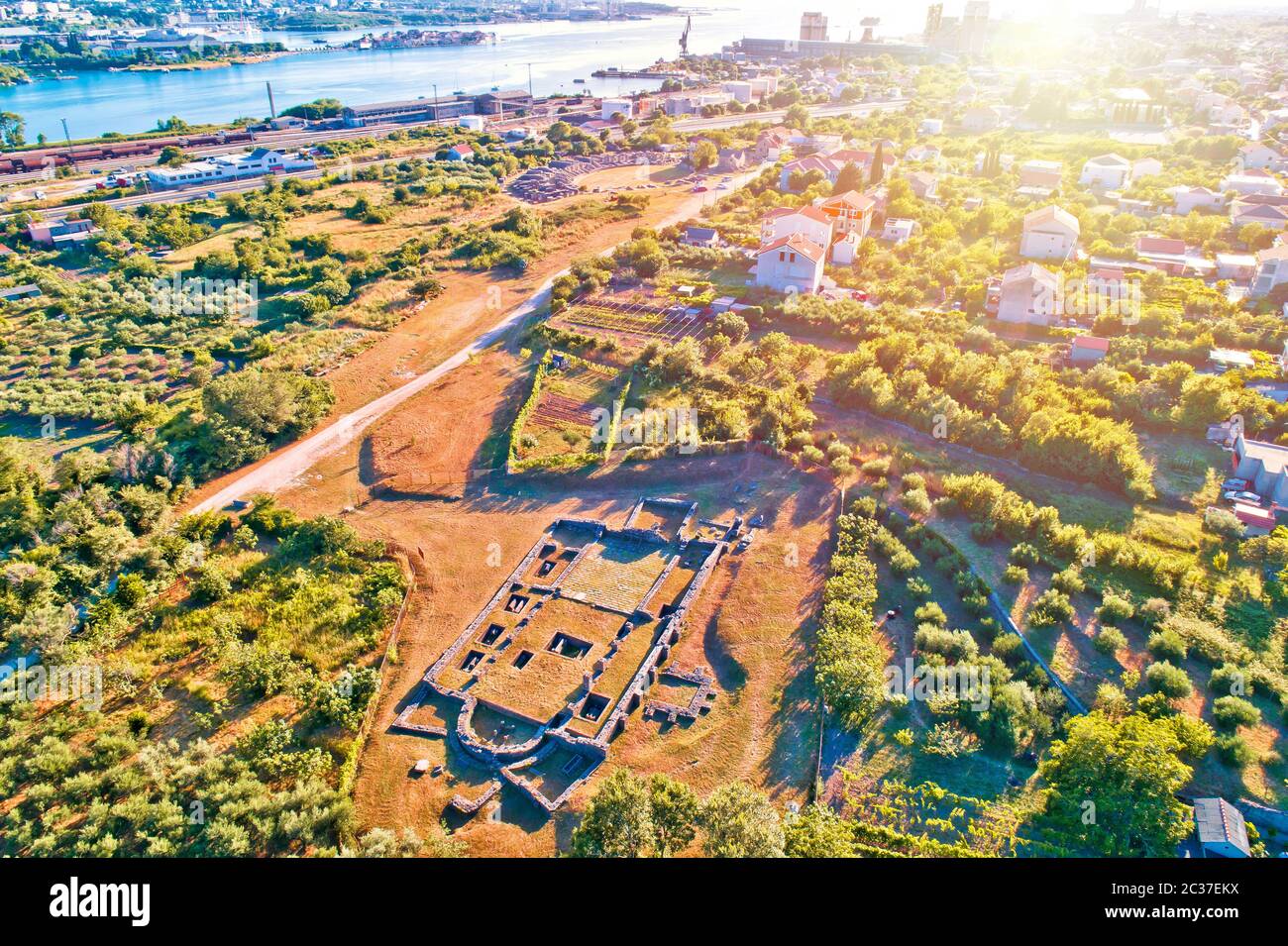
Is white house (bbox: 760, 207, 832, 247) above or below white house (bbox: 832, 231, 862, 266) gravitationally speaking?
above

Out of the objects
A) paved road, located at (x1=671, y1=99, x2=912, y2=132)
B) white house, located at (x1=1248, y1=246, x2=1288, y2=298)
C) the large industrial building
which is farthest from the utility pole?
white house, located at (x1=1248, y1=246, x2=1288, y2=298)

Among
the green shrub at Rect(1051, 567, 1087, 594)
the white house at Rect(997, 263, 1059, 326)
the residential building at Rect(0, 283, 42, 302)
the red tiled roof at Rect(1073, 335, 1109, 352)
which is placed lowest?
the green shrub at Rect(1051, 567, 1087, 594)

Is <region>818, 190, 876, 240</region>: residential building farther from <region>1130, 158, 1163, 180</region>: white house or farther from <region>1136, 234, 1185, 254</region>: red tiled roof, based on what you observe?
<region>1130, 158, 1163, 180</region>: white house

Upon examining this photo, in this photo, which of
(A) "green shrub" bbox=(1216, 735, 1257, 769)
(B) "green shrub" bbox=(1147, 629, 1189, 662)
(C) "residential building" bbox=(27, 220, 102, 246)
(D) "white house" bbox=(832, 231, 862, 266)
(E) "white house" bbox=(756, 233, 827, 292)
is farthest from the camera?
(C) "residential building" bbox=(27, 220, 102, 246)

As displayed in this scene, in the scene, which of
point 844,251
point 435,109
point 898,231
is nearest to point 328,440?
point 844,251

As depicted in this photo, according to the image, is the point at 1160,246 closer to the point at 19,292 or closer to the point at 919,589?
the point at 919,589

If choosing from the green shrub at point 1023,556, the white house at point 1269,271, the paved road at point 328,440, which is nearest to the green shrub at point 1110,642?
the green shrub at point 1023,556
